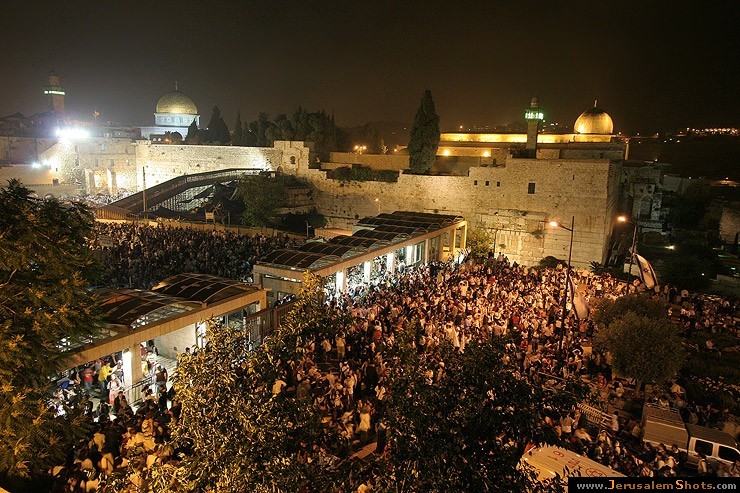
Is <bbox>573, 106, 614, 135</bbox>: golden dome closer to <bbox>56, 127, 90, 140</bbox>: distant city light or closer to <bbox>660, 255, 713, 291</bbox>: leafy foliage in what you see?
<bbox>660, 255, 713, 291</bbox>: leafy foliage

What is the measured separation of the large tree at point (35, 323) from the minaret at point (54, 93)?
2466 inches

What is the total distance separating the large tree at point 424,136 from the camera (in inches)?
1256

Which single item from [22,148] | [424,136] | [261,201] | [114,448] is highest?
[424,136]

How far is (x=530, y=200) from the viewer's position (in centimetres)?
2916

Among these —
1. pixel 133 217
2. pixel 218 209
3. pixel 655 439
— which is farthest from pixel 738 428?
pixel 133 217

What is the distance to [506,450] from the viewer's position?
4.09 metres

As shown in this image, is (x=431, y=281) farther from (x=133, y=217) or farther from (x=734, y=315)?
(x=133, y=217)

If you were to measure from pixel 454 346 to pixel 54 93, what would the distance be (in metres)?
68.0

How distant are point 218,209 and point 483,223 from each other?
18903 mm

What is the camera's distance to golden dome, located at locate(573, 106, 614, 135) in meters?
35.8

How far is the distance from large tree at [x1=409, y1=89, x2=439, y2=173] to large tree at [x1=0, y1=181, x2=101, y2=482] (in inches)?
1032

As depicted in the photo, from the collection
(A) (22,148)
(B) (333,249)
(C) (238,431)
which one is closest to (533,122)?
(B) (333,249)

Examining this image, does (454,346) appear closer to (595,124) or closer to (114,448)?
(114,448)

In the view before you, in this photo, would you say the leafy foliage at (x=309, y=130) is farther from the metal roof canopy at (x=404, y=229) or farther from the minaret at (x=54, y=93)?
the minaret at (x=54, y=93)
